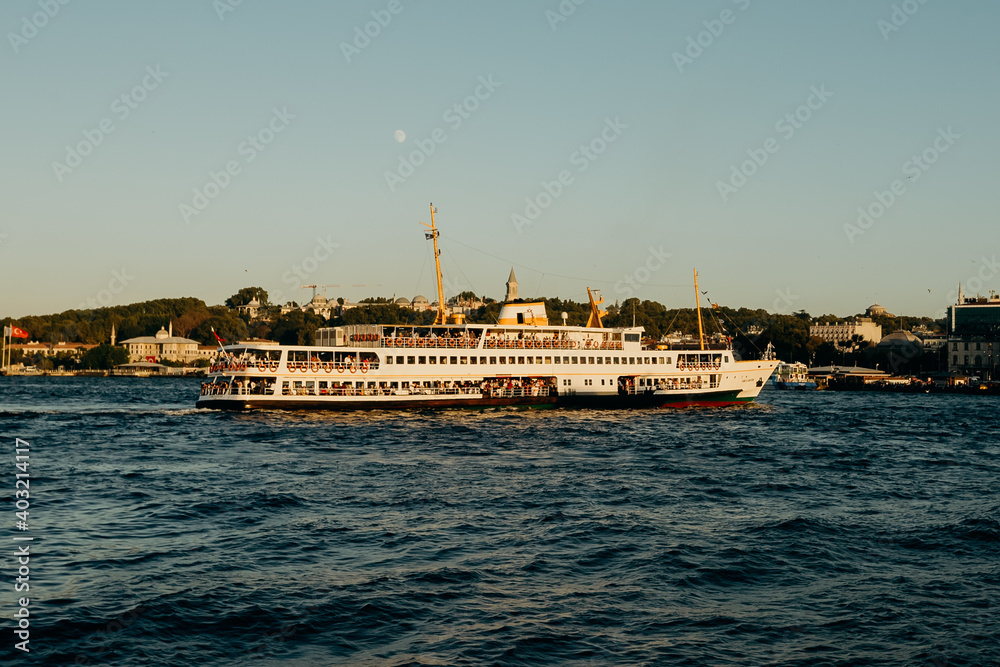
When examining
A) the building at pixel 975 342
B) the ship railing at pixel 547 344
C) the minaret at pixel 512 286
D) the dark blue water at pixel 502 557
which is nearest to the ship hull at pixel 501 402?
the ship railing at pixel 547 344

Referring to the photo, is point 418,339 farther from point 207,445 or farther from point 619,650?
point 619,650

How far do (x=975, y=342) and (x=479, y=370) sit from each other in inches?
4700

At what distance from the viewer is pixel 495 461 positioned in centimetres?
3509

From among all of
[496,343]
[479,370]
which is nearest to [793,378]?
[496,343]

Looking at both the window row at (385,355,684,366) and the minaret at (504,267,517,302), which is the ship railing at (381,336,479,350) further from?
the minaret at (504,267,517,302)

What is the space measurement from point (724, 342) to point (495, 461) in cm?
4034

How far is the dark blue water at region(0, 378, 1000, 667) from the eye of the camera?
547 inches

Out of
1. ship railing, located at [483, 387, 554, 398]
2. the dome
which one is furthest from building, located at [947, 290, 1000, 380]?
ship railing, located at [483, 387, 554, 398]

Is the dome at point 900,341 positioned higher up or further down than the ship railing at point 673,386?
higher up

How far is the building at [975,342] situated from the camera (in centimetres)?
14362

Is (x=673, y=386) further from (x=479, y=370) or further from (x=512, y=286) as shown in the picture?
(x=512, y=286)

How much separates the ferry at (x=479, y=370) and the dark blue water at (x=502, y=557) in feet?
56.4

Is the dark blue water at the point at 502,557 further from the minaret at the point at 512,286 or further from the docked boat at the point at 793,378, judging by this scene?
the docked boat at the point at 793,378

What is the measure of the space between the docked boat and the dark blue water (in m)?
91.0
